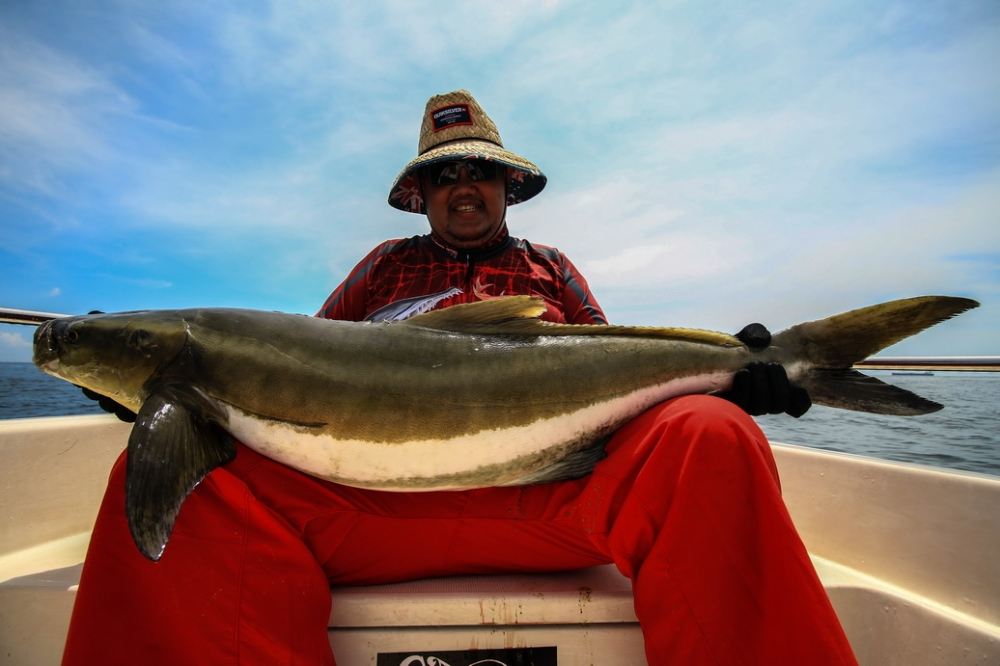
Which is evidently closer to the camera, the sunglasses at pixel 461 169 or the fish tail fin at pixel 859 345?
the fish tail fin at pixel 859 345

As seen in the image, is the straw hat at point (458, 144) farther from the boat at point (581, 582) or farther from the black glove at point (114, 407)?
the boat at point (581, 582)

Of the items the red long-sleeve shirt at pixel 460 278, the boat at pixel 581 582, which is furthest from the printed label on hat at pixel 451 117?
the boat at pixel 581 582

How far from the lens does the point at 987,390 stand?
2711cm

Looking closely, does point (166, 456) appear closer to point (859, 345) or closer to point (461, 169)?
point (461, 169)

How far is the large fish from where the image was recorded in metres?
1.96

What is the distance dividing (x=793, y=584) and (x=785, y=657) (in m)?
0.18

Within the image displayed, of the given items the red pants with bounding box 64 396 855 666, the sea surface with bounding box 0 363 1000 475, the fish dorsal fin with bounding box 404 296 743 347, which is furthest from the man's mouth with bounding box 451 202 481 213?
the sea surface with bounding box 0 363 1000 475

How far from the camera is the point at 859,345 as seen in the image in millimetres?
2238

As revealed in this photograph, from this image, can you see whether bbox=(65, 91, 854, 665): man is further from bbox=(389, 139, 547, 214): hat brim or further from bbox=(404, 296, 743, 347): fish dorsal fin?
bbox=(389, 139, 547, 214): hat brim

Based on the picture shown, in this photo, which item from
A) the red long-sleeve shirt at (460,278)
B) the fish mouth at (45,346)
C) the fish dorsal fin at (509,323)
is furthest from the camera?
the red long-sleeve shirt at (460,278)

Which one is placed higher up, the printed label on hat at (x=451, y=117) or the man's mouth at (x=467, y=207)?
the printed label on hat at (x=451, y=117)

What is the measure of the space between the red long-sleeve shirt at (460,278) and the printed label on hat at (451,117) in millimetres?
811

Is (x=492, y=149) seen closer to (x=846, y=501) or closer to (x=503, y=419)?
(x=503, y=419)

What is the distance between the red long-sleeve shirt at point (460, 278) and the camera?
10.8ft
